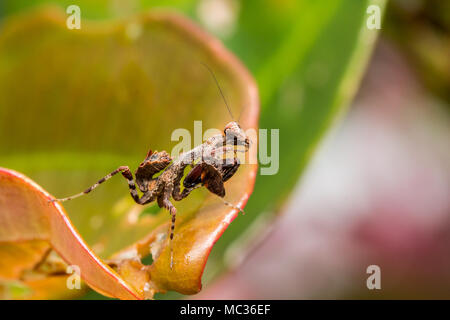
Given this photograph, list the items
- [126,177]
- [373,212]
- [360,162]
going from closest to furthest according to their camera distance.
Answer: [126,177] < [373,212] < [360,162]

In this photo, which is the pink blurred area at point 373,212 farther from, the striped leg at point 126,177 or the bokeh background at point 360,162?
the striped leg at point 126,177

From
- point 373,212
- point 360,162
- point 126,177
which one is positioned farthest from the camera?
point 360,162

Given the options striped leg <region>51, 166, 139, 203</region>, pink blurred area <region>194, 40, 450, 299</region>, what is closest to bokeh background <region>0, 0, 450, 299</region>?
pink blurred area <region>194, 40, 450, 299</region>

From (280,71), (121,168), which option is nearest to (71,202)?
(121,168)

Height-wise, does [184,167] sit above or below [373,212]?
below

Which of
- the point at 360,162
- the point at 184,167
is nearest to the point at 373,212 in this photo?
the point at 360,162

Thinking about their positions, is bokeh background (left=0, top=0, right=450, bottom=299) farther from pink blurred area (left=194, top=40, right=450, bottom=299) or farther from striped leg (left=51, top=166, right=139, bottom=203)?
striped leg (left=51, top=166, right=139, bottom=203)

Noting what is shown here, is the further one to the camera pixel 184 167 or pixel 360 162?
pixel 360 162

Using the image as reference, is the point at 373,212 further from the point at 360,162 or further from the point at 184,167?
the point at 184,167
